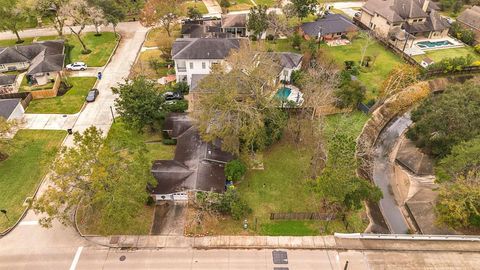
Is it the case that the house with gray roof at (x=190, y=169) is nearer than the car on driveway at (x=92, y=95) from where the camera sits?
Yes

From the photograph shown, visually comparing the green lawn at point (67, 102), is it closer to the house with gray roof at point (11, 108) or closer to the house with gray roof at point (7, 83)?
the house with gray roof at point (11, 108)

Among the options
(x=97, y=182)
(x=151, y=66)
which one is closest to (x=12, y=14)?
(x=151, y=66)

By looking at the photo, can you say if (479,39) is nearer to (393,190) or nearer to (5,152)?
(393,190)

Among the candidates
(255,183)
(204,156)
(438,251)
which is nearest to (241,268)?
(255,183)

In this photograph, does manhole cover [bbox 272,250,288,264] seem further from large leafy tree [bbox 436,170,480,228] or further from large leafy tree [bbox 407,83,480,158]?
large leafy tree [bbox 407,83,480,158]

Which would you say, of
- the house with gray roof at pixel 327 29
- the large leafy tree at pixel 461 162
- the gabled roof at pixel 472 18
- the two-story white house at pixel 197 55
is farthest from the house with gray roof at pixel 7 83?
the gabled roof at pixel 472 18

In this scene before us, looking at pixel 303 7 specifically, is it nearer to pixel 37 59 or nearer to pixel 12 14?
pixel 37 59
